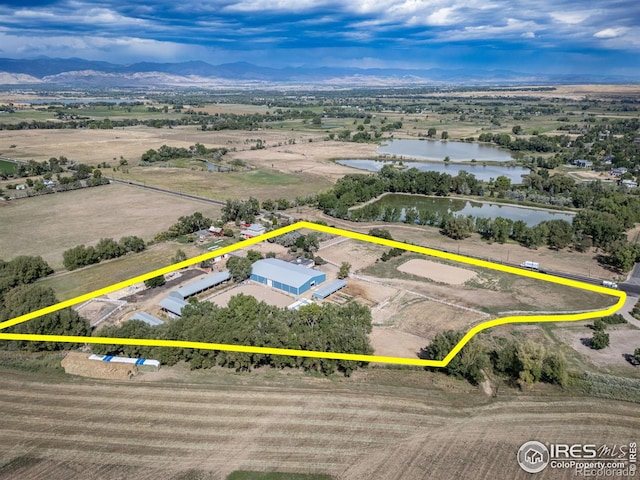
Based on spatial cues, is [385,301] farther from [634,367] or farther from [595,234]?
[595,234]

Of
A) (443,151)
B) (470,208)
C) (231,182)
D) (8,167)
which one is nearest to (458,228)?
(470,208)

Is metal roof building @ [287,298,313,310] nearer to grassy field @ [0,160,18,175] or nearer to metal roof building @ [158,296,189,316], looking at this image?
metal roof building @ [158,296,189,316]

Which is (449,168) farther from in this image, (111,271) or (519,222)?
(111,271)

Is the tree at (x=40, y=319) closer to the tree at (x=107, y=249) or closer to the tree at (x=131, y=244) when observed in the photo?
the tree at (x=107, y=249)

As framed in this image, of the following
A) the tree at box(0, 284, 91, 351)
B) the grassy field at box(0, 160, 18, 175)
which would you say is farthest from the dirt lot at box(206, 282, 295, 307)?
the grassy field at box(0, 160, 18, 175)

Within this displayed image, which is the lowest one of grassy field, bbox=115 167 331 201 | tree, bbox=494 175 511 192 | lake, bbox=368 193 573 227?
lake, bbox=368 193 573 227

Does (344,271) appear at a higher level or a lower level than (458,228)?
lower

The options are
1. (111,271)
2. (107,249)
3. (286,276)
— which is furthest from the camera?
(107,249)
